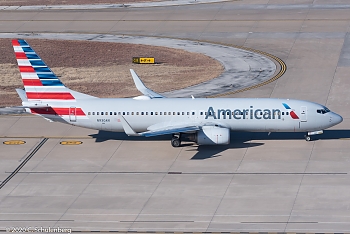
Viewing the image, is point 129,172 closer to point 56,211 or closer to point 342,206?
point 56,211

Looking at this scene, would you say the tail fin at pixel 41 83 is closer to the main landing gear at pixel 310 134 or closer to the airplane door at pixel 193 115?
Answer: the airplane door at pixel 193 115

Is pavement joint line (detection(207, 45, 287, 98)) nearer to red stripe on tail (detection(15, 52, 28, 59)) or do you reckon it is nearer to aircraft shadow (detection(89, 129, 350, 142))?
aircraft shadow (detection(89, 129, 350, 142))

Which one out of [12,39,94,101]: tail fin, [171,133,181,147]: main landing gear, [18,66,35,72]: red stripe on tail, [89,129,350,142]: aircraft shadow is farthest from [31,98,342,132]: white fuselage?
[18,66,35,72]: red stripe on tail

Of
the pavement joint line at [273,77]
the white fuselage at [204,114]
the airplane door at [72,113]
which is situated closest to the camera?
the white fuselage at [204,114]

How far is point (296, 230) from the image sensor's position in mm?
45969

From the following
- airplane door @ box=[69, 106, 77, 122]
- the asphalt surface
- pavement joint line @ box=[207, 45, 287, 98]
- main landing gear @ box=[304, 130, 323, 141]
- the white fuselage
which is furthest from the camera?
the asphalt surface

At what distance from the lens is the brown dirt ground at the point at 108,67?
80.5 metres

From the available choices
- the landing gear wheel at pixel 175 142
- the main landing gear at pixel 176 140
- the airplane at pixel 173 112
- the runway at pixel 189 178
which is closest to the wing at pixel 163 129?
the airplane at pixel 173 112

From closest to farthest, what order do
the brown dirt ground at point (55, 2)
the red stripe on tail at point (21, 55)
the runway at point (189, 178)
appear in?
the runway at point (189, 178) → the red stripe on tail at point (21, 55) → the brown dirt ground at point (55, 2)

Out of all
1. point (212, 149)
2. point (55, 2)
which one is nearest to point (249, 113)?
point (212, 149)

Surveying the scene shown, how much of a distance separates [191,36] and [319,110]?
130 feet

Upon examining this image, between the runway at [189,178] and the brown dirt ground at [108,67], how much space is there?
891 cm

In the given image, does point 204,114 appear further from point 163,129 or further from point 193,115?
point 163,129

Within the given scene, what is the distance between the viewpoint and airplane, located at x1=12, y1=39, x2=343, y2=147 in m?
60.6
